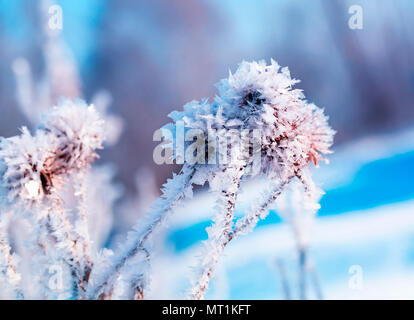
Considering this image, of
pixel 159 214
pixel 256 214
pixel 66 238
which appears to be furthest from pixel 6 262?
pixel 256 214

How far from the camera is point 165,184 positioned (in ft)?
1.69

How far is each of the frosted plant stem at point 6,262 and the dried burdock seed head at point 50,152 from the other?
0.31 feet

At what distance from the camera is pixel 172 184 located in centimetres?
51

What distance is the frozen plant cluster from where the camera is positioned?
0.51 m

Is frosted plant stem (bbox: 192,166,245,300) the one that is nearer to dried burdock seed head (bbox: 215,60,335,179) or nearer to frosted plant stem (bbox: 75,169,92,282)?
dried burdock seed head (bbox: 215,60,335,179)

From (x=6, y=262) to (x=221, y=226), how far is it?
451 mm

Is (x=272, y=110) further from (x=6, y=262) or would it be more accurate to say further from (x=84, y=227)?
(x=6, y=262)

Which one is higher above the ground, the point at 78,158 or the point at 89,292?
the point at 78,158

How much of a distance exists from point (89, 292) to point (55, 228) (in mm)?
134

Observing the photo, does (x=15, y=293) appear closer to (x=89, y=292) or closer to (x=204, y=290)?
(x=89, y=292)

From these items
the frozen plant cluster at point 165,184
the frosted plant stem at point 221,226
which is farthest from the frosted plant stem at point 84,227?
the frosted plant stem at point 221,226
